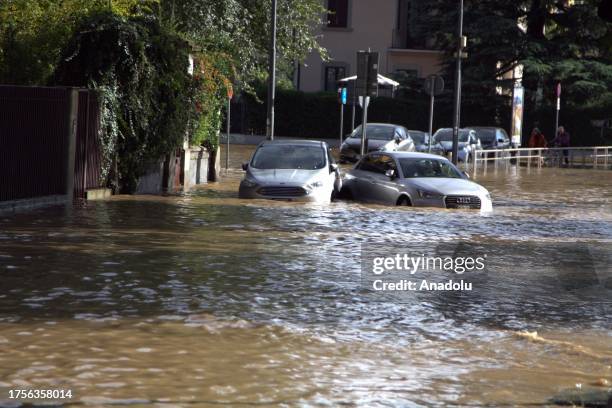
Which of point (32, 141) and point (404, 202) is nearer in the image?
point (32, 141)

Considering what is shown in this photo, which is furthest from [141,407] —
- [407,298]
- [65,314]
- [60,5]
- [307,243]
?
[60,5]

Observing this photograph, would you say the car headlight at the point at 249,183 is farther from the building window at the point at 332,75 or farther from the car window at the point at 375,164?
the building window at the point at 332,75

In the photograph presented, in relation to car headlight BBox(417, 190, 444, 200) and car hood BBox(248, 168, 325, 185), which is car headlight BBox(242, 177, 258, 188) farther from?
car headlight BBox(417, 190, 444, 200)

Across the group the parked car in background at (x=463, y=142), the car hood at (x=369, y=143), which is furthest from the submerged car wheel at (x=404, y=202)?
the parked car in background at (x=463, y=142)

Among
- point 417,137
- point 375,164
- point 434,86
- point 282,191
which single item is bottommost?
point 282,191

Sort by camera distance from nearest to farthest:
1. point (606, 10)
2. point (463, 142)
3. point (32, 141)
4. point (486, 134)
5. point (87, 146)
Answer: point (606, 10)
point (32, 141)
point (87, 146)
point (463, 142)
point (486, 134)

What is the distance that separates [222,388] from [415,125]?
184 feet

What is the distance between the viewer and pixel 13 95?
64.7 ft

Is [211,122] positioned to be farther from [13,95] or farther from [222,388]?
[222,388]

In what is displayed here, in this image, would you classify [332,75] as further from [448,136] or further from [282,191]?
[282,191]

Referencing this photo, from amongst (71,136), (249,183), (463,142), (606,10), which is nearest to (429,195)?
(249,183)

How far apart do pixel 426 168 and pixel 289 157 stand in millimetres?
2757

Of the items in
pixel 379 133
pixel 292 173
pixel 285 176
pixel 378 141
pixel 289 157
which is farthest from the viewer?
pixel 379 133

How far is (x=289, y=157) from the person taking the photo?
82.8 feet
